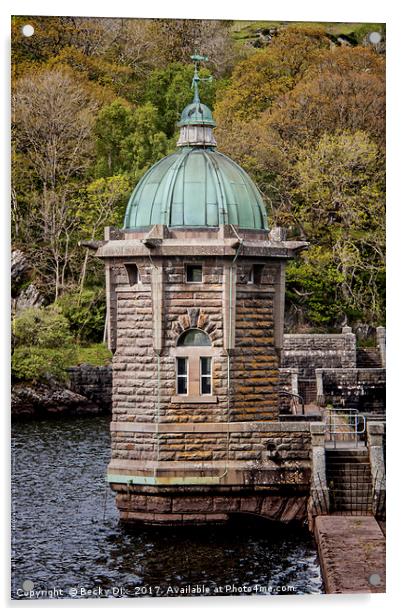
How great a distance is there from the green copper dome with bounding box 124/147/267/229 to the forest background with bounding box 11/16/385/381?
287 centimetres

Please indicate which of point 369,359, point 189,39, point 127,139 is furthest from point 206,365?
point 369,359

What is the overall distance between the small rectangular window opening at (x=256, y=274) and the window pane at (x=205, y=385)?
229cm

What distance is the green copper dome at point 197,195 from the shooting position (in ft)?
130

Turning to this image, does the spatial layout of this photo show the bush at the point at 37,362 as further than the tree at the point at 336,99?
Yes

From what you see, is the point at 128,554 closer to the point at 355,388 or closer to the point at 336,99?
the point at 336,99

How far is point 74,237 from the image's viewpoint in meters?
60.2

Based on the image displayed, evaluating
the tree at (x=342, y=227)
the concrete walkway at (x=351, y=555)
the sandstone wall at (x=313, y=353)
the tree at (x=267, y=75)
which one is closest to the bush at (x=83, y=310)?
the sandstone wall at (x=313, y=353)

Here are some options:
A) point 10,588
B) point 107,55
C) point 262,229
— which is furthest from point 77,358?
point 10,588

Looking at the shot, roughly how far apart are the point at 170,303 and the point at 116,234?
208 cm

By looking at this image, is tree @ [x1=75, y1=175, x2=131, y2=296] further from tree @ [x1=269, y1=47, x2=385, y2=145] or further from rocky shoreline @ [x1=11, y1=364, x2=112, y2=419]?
tree @ [x1=269, y1=47, x2=385, y2=145]

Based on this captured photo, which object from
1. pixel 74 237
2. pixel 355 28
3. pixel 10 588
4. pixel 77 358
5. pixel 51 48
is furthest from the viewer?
pixel 77 358

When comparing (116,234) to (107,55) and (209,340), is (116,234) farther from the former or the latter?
(107,55)

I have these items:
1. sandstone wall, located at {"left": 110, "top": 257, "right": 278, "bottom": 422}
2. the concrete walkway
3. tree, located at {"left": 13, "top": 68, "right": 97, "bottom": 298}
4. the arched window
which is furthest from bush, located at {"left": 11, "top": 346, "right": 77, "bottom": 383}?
the concrete walkway

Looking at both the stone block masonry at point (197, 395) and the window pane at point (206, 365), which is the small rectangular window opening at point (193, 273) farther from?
the window pane at point (206, 365)
